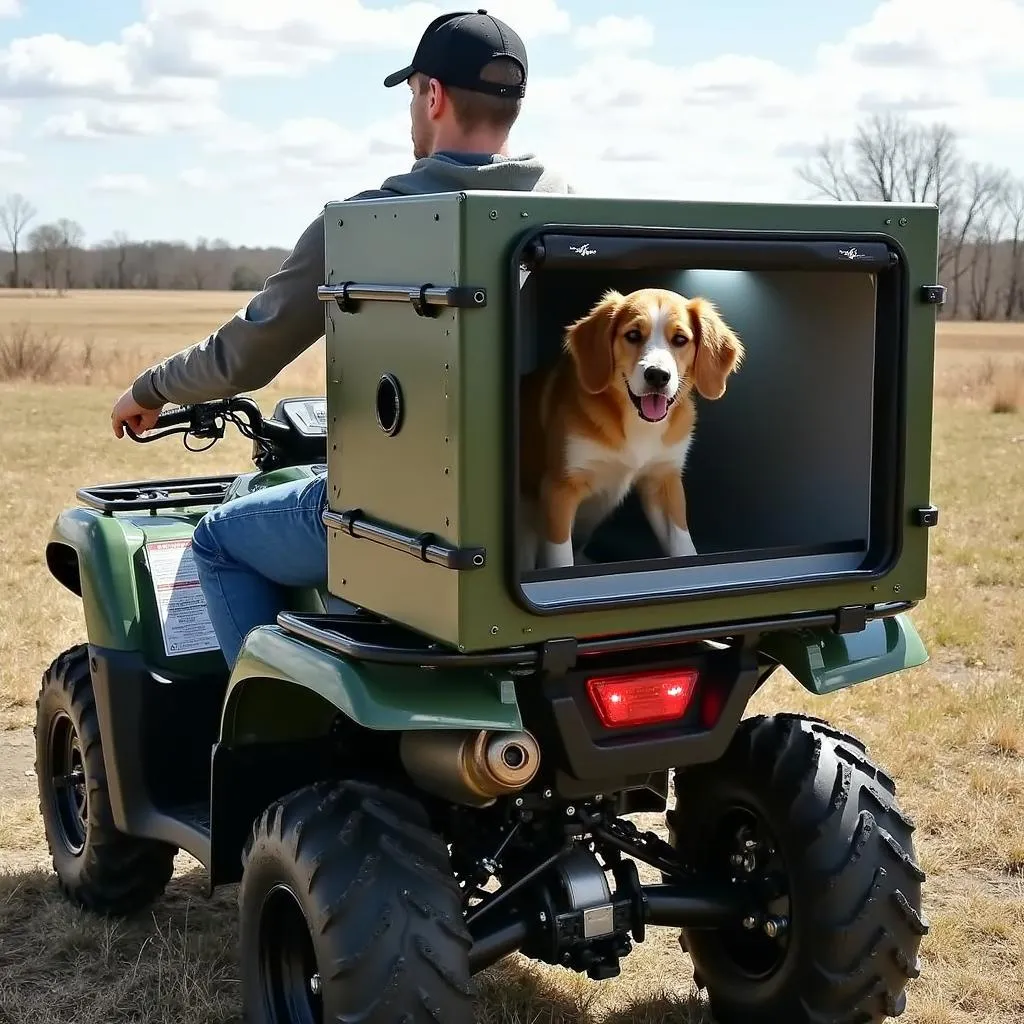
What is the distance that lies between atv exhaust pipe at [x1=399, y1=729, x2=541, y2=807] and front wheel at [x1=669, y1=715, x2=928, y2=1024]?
60cm

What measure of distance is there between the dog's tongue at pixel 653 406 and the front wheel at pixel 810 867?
0.78 m

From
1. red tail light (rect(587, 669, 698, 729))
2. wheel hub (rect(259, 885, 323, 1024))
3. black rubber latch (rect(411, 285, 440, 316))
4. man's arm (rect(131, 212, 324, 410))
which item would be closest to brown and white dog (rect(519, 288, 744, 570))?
red tail light (rect(587, 669, 698, 729))

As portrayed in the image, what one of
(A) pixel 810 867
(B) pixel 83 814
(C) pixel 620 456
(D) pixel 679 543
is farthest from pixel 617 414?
(B) pixel 83 814

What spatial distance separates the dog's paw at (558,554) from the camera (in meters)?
2.46

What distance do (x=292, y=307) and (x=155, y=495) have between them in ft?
4.26

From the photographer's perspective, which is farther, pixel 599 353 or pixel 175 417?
pixel 175 417

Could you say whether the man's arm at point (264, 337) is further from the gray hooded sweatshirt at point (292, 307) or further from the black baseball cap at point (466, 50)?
the black baseball cap at point (466, 50)

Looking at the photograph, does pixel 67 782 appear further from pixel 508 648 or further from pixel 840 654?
pixel 840 654

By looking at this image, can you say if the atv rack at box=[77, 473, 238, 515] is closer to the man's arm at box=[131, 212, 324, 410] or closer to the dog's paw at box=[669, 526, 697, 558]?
the man's arm at box=[131, 212, 324, 410]

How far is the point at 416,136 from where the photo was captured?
2.80 meters

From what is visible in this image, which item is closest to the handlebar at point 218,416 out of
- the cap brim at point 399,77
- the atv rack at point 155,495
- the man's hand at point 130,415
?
the atv rack at point 155,495

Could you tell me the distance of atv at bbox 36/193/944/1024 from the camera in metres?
2.20

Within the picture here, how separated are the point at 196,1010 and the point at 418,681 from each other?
4.06ft

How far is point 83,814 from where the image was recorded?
372 cm
